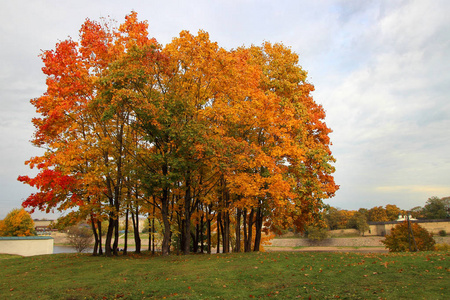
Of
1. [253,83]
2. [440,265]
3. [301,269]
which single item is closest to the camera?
[440,265]

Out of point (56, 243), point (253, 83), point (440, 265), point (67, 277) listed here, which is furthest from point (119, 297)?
point (56, 243)

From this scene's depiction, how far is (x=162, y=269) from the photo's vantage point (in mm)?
12523

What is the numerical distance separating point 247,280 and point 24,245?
86.0ft

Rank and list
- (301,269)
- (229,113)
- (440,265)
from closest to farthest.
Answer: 1. (440,265)
2. (301,269)
3. (229,113)

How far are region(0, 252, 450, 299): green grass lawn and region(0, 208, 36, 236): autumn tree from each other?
33.8m

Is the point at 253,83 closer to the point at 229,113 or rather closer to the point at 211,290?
the point at 229,113

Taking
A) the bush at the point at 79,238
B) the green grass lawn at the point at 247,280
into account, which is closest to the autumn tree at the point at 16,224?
the bush at the point at 79,238

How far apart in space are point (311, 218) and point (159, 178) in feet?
33.4

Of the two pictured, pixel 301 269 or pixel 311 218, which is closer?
pixel 301 269

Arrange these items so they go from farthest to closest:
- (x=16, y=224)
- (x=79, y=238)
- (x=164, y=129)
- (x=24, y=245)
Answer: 1. (x=79, y=238)
2. (x=16, y=224)
3. (x=24, y=245)
4. (x=164, y=129)

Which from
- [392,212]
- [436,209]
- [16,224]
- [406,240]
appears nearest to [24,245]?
[16,224]

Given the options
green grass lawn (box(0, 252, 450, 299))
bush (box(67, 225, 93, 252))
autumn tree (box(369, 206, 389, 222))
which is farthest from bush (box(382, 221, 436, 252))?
autumn tree (box(369, 206, 389, 222))

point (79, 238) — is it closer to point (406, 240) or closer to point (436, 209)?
point (406, 240)

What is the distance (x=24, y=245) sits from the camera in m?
27.7
